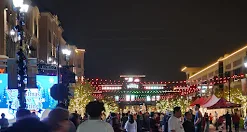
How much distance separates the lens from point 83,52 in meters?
136

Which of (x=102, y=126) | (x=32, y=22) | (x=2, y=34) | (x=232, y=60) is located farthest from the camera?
(x=232, y=60)

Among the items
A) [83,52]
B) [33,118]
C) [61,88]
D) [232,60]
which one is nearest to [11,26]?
[61,88]

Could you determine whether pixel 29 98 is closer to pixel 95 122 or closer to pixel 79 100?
pixel 95 122

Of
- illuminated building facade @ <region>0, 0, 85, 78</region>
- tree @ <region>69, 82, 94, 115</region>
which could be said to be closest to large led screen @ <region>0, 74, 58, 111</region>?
illuminated building facade @ <region>0, 0, 85, 78</region>

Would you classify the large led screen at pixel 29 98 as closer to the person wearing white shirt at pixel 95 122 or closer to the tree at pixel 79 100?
the person wearing white shirt at pixel 95 122

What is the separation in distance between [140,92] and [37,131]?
15584cm

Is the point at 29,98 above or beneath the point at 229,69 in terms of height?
beneath

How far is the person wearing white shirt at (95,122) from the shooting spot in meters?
7.68

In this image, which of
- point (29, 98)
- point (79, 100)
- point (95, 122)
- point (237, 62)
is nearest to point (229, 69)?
point (237, 62)

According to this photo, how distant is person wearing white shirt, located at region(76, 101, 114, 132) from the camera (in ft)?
25.2

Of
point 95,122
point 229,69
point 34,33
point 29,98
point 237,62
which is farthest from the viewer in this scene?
point 229,69

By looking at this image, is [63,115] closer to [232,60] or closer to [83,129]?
[83,129]

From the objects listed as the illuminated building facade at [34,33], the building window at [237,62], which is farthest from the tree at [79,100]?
the building window at [237,62]

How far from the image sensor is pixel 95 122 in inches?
304
